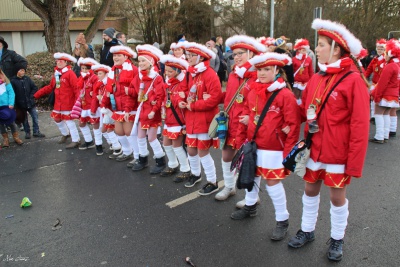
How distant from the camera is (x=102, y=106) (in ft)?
21.5

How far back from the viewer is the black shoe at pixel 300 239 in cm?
362

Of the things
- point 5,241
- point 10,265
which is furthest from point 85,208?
point 10,265

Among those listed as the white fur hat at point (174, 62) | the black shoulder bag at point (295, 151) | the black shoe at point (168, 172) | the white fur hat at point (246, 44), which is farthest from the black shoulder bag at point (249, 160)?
the black shoe at point (168, 172)

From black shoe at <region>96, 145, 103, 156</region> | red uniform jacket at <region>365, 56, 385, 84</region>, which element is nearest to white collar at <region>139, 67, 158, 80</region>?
black shoe at <region>96, 145, 103, 156</region>

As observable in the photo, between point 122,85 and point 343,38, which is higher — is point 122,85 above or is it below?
below

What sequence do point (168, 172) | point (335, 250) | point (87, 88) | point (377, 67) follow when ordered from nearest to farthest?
point (335, 250) → point (168, 172) → point (87, 88) → point (377, 67)

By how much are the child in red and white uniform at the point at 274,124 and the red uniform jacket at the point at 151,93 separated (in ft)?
7.27

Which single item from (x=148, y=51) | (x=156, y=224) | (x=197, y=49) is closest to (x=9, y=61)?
(x=148, y=51)

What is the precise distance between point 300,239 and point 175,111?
104 inches

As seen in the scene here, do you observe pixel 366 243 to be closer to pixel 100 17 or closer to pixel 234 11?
pixel 100 17

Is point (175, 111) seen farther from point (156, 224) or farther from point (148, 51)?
point (156, 224)

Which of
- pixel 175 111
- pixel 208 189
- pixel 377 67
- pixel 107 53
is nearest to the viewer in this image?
pixel 208 189

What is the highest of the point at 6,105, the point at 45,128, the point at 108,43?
the point at 108,43

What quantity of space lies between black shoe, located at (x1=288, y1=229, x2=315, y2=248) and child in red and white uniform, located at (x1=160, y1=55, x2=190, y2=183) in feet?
7.70
